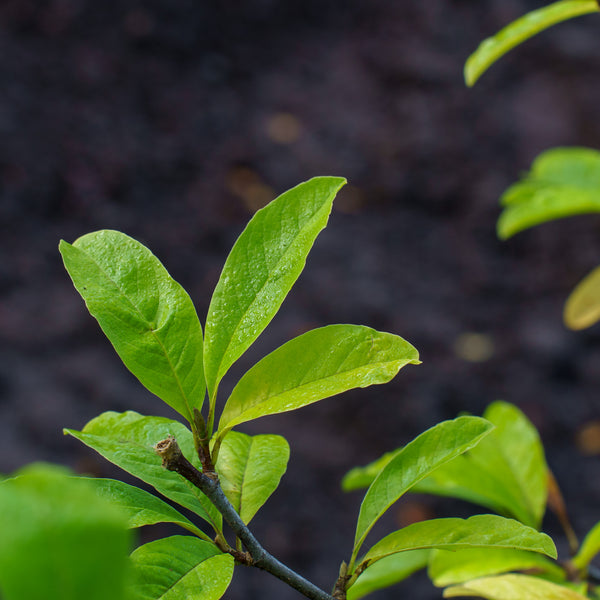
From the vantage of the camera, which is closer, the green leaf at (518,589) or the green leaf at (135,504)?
the green leaf at (135,504)

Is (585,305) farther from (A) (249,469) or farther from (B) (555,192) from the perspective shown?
(A) (249,469)

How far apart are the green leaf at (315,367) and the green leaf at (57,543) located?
0.80 feet

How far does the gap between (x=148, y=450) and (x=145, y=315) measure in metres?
0.11

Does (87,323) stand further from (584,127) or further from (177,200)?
(584,127)

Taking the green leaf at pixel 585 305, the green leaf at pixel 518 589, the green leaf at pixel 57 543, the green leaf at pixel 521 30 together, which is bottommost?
the green leaf at pixel 518 589

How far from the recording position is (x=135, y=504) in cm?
46

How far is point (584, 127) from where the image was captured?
3217 mm

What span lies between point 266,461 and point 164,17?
144 inches

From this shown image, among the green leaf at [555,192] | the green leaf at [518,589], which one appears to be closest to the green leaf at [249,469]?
the green leaf at [518,589]

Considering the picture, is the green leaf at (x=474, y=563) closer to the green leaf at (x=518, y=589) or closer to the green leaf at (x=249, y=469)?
the green leaf at (x=518, y=589)

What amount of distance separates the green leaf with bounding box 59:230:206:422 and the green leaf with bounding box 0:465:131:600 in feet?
0.82

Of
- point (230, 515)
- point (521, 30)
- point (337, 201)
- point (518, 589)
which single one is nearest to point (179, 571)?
point (230, 515)

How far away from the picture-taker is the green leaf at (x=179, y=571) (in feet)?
1.36

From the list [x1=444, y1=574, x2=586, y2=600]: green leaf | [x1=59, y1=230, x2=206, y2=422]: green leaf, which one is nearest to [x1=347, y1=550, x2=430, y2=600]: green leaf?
[x1=444, y1=574, x2=586, y2=600]: green leaf
